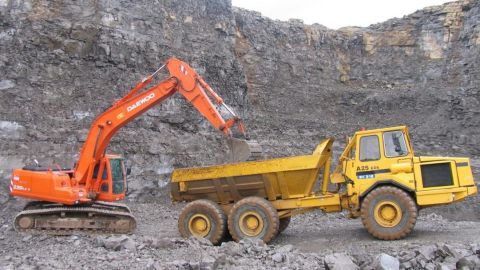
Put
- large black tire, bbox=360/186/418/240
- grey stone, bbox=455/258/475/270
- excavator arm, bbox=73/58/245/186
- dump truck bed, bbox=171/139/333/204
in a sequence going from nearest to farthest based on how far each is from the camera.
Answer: grey stone, bbox=455/258/475/270 → large black tire, bbox=360/186/418/240 → dump truck bed, bbox=171/139/333/204 → excavator arm, bbox=73/58/245/186

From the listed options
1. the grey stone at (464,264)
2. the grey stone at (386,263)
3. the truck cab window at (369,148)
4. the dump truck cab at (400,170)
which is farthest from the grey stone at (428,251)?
the truck cab window at (369,148)

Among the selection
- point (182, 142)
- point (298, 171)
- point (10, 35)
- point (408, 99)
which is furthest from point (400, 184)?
point (408, 99)

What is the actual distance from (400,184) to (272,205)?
2206 mm

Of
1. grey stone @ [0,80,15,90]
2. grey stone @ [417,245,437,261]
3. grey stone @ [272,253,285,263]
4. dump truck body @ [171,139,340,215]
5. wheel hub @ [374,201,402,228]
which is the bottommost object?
grey stone @ [417,245,437,261]

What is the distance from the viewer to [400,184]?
7.88 metres

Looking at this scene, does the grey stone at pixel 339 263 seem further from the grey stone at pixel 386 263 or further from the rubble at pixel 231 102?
the grey stone at pixel 386 263

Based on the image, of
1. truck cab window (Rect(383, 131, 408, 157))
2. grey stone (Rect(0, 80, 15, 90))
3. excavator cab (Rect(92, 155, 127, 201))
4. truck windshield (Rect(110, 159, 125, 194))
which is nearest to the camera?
truck cab window (Rect(383, 131, 408, 157))

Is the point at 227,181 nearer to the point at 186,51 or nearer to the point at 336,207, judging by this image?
the point at 336,207

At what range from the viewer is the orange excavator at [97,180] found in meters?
8.77

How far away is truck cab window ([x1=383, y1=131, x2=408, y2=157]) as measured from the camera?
8.09 m

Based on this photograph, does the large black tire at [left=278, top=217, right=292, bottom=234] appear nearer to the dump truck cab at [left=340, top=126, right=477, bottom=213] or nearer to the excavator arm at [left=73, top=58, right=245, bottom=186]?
the dump truck cab at [left=340, top=126, right=477, bottom=213]

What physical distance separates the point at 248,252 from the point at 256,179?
1.94 metres

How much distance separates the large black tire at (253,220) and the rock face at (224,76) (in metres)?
6.44

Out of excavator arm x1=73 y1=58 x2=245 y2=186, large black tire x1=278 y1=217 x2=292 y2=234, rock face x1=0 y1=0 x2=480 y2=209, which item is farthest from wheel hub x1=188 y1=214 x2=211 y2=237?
rock face x1=0 y1=0 x2=480 y2=209
